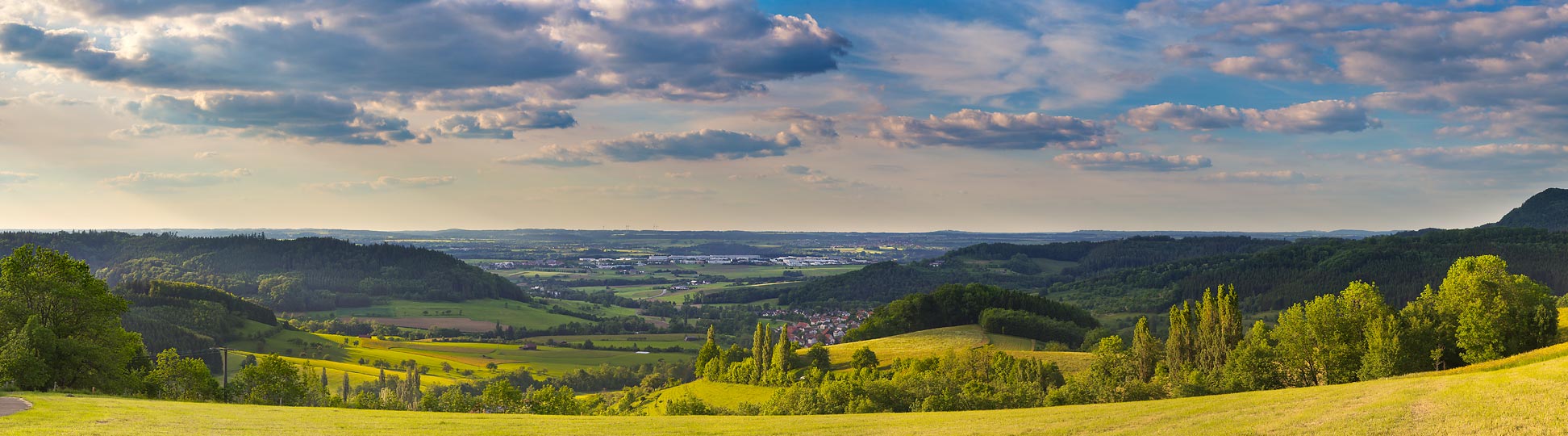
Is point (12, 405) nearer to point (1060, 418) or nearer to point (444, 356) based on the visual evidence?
point (1060, 418)

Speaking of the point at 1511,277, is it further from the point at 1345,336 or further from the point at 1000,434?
the point at 1000,434

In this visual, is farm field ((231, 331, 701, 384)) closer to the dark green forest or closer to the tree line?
the dark green forest

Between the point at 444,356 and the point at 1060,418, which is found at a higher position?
the point at 1060,418

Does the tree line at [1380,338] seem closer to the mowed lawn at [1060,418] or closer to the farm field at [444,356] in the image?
the mowed lawn at [1060,418]

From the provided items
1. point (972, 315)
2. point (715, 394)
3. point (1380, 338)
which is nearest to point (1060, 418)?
point (1380, 338)

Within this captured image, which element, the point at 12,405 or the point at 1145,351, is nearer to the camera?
the point at 12,405

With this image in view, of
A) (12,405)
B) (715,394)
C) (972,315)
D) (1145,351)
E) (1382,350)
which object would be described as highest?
(12,405)
